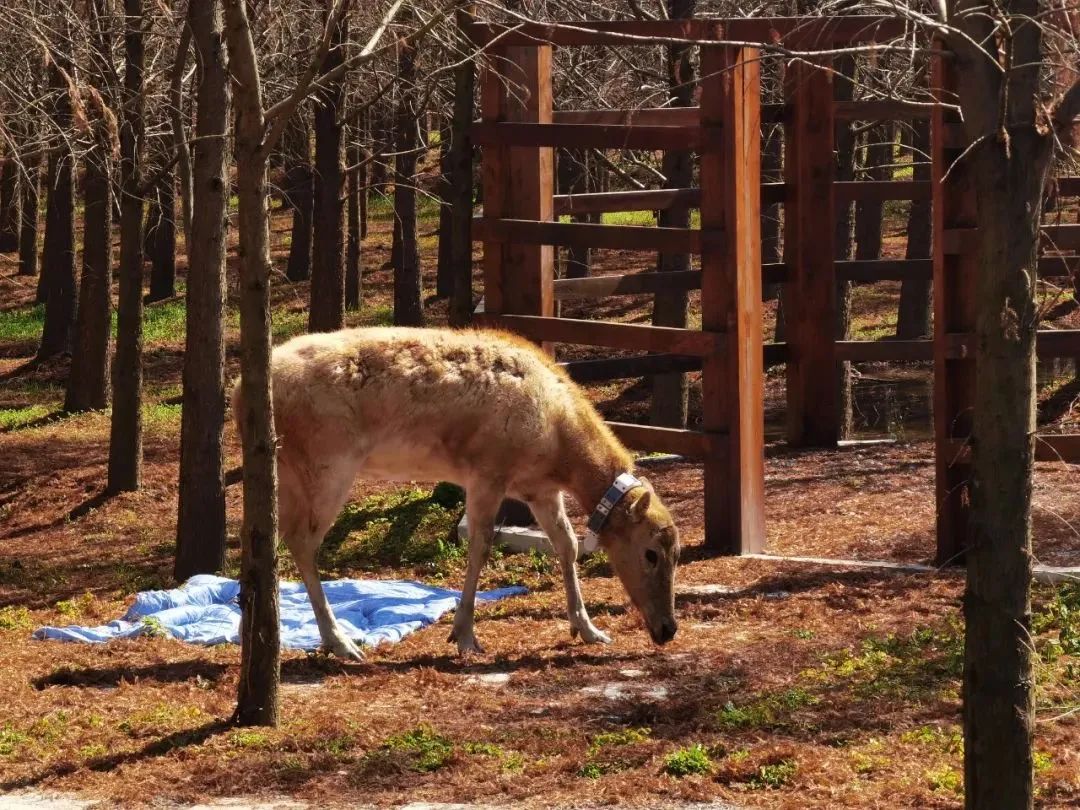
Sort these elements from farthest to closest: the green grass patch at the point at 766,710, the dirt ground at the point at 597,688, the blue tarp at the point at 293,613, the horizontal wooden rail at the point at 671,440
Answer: the horizontal wooden rail at the point at 671,440, the blue tarp at the point at 293,613, the green grass patch at the point at 766,710, the dirt ground at the point at 597,688

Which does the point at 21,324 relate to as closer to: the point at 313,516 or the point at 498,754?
the point at 313,516

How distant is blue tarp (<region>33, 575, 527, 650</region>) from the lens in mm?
9133

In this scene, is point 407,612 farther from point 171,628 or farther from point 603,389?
point 603,389

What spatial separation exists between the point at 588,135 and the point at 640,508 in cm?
348

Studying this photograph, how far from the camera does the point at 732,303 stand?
35.3 ft

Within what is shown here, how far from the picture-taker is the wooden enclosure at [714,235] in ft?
32.9

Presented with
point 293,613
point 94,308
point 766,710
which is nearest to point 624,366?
point 293,613

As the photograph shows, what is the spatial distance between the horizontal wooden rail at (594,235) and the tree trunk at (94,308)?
7.44 m

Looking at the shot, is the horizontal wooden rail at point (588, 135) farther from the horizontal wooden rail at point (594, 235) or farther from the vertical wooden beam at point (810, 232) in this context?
the vertical wooden beam at point (810, 232)

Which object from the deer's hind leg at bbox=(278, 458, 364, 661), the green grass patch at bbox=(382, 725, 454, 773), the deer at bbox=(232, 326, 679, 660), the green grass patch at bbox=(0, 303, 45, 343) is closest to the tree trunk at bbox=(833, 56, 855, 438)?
the deer at bbox=(232, 326, 679, 660)

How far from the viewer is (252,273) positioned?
6777 mm

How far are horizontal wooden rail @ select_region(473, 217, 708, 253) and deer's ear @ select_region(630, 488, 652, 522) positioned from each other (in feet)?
8.23

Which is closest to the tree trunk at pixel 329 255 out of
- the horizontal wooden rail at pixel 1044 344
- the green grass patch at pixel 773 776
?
the horizontal wooden rail at pixel 1044 344

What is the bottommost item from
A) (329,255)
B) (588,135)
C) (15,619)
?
(15,619)
